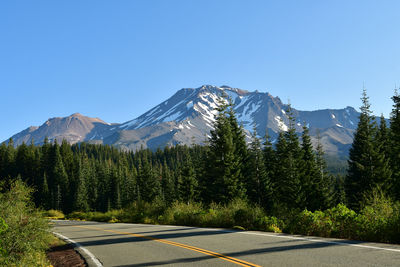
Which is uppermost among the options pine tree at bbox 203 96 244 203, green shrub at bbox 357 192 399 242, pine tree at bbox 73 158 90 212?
pine tree at bbox 203 96 244 203

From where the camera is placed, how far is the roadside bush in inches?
316

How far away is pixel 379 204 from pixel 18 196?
12559 mm

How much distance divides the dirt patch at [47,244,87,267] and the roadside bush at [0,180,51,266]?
1.77 ft

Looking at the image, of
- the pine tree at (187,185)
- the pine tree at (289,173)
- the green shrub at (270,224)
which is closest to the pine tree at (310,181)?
the pine tree at (289,173)

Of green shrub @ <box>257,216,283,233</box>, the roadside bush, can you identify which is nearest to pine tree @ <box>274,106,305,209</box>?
green shrub @ <box>257,216,283,233</box>

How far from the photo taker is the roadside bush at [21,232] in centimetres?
802

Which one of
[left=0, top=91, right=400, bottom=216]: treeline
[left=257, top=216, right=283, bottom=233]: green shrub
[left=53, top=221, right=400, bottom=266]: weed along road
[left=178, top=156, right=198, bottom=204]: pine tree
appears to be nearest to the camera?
[left=53, top=221, right=400, bottom=266]: weed along road

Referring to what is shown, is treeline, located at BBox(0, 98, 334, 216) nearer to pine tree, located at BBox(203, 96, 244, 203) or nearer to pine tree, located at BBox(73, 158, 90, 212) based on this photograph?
pine tree, located at BBox(203, 96, 244, 203)

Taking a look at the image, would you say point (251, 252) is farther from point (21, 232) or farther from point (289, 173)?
point (289, 173)

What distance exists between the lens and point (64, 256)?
10.8 m

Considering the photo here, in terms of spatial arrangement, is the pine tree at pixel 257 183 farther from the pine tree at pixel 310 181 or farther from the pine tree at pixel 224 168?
the pine tree at pixel 310 181

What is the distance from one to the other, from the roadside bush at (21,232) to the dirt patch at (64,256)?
→ 538 mm

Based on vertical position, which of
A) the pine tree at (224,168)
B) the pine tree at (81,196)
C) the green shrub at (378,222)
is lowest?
the pine tree at (81,196)

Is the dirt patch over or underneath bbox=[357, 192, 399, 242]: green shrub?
underneath
